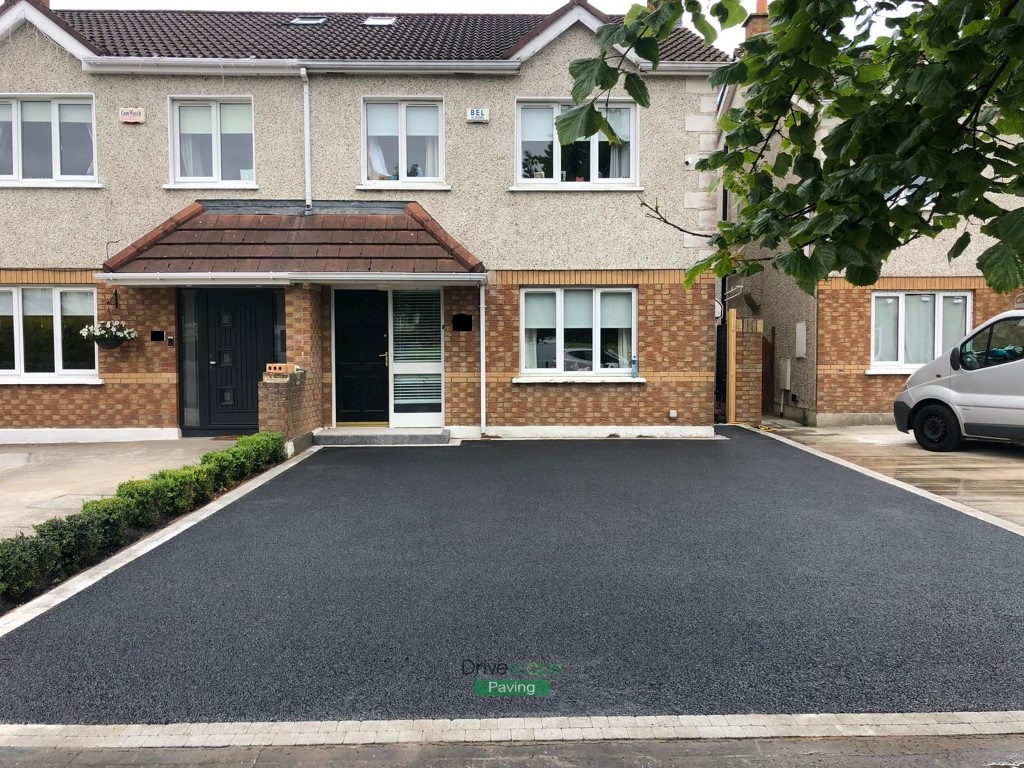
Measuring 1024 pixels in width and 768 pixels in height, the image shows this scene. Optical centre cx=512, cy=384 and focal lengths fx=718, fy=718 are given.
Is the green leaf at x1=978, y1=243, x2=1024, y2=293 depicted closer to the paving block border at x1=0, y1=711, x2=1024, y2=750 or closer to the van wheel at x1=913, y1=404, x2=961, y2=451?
the paving block border at x1=0, y1=711, x2=1024, y2=750

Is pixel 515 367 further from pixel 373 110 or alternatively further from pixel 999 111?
pixel 999 111

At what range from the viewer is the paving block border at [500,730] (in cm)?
303

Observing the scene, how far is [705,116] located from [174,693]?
1139 cm

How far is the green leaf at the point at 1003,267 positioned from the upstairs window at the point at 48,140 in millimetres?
13063

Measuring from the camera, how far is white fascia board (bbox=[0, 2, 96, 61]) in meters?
11.4

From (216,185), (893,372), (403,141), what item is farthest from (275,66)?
(893,372)

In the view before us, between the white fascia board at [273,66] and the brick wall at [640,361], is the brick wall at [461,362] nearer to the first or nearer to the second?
the brick wall at [640,361]

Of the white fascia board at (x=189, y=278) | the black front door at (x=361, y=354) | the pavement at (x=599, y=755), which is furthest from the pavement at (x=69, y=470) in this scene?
the pavement at (x=599, y=755)

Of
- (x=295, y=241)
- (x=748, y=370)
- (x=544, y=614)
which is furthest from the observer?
(x=748, y=370)

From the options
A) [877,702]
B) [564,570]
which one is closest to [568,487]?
[564,570]

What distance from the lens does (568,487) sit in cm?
811

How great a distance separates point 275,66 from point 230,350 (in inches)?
183

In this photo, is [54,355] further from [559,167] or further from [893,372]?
[893,372]

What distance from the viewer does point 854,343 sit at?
13680 millimetres
